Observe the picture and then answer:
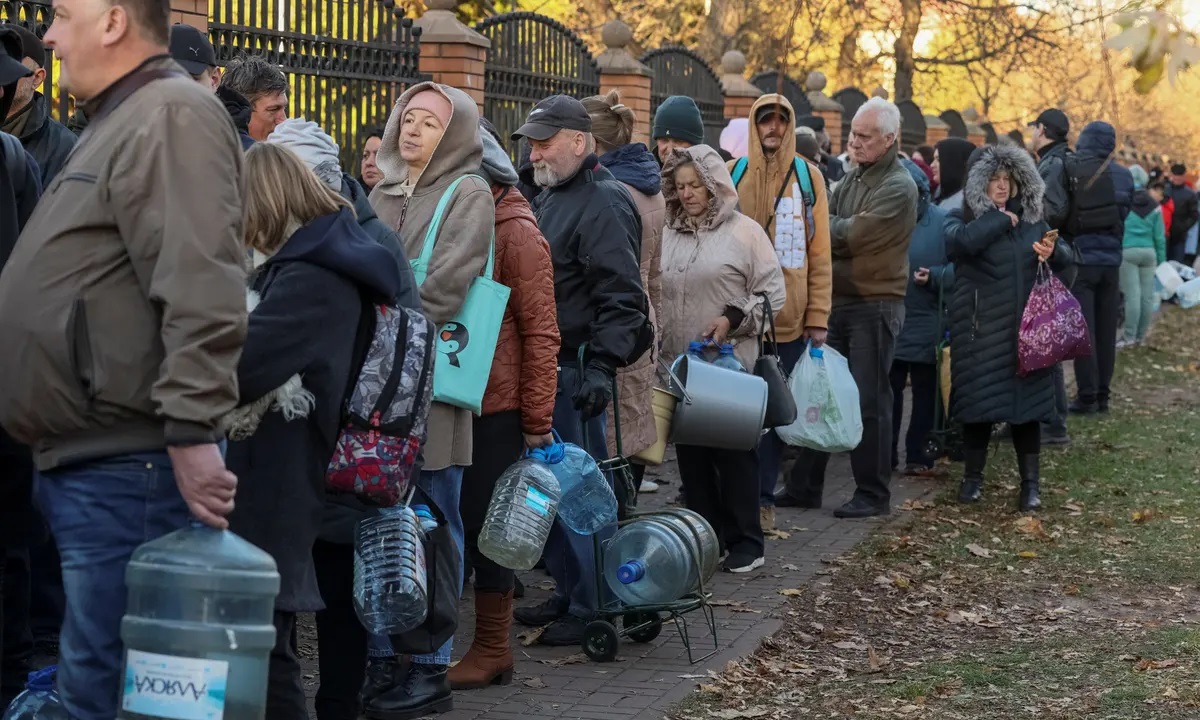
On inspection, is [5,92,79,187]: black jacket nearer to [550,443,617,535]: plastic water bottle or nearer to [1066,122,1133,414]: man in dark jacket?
[550,443,617,535]: plastic water bottle

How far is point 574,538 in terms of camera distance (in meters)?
6.63

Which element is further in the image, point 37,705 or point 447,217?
point 447,217

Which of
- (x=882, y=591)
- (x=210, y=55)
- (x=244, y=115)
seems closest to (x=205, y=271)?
(x=244, y=115)

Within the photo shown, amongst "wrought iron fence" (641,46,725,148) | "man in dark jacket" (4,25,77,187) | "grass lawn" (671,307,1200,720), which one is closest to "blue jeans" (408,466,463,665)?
"grass lawn" (671,307,1200,720)

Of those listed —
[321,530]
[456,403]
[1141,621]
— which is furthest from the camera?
[1141,621]

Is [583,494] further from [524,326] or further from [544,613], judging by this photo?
[544,613]

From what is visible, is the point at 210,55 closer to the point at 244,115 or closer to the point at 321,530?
the point at 244,115

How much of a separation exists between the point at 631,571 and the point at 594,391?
73 cm

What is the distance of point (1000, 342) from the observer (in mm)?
9836

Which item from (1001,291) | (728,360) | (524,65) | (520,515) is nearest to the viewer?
(520,515)

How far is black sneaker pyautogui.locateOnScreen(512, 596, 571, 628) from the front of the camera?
23.3 feet

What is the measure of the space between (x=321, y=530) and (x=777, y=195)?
196 inches

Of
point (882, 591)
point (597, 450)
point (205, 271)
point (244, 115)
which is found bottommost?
point (882, 591)

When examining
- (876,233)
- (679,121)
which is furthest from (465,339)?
(876,233)
